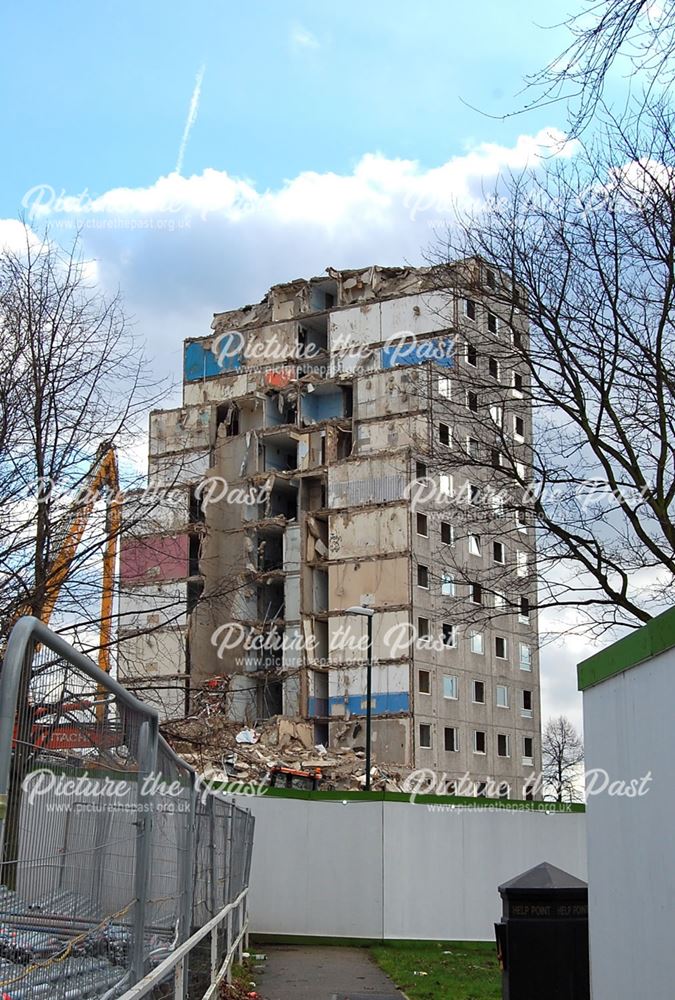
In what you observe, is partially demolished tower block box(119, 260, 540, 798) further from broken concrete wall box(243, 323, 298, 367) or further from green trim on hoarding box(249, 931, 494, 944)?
green trim on hoarding box(249, 931, 494, 944)

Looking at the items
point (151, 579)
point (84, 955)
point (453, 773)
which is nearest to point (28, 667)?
point (84, 955)

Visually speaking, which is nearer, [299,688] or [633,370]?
[633,370]

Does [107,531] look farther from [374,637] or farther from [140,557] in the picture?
[374,637]

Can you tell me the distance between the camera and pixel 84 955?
4.92 metres

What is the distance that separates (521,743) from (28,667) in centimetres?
6512

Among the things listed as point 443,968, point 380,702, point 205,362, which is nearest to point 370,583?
point 380,702

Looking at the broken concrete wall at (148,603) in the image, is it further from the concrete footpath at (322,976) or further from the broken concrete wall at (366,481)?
the broken concrete wall at (366,481)

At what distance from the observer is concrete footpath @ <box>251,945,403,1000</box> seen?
13.8m

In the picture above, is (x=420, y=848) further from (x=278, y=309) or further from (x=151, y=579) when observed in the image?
(x=278, y=309)

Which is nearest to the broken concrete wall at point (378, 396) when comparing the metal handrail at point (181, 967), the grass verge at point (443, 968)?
the grass verge at point (443, 968)

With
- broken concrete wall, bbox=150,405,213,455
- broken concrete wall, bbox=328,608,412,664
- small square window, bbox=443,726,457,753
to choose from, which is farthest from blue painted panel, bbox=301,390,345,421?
small square window, bbox=443,726,457,753

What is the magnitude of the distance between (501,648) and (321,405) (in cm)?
1720

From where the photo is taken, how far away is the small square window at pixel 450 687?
60.8m

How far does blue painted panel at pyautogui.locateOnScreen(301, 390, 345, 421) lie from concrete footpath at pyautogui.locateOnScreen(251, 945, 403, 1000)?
50389 millimetres
